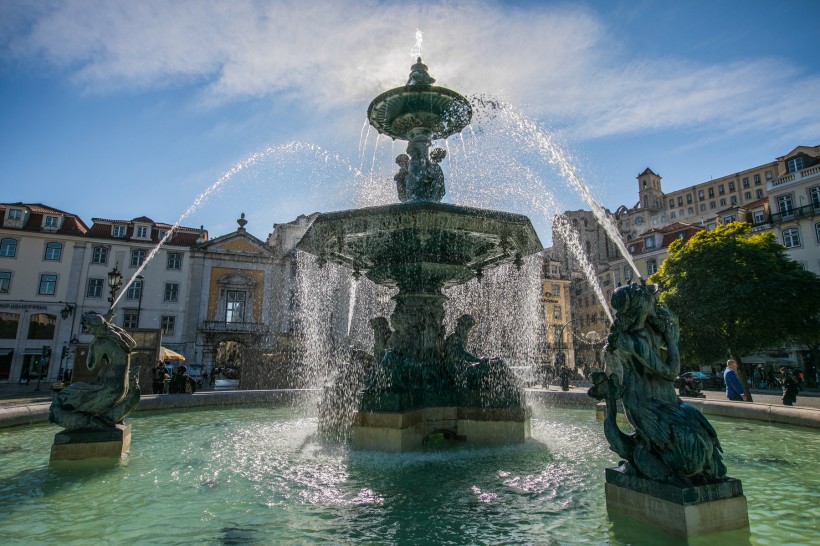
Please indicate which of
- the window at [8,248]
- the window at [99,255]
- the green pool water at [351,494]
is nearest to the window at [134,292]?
the window at [99,255]

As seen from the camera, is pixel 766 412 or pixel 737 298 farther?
pixel 737 298

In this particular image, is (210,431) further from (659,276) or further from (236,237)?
(236,237)

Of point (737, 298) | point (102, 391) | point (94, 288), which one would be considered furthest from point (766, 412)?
point (94, 288)

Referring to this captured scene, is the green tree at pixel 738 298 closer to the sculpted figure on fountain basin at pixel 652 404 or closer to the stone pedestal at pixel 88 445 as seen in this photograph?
the sculpted figure on fountain basin at pixel 652 404

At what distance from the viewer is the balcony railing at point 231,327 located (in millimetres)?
39562

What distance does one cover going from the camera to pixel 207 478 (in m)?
4.70

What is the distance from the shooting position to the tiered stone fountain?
668cm

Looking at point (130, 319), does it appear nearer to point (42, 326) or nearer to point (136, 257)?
point (136, 257)

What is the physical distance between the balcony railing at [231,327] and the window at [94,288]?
8.43 metres

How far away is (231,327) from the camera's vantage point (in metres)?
40.0

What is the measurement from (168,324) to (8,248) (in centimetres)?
1304

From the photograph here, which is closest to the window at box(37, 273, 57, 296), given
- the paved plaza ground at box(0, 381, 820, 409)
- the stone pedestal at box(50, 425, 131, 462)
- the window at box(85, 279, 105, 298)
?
the window at box(85, 279, 105, 298)

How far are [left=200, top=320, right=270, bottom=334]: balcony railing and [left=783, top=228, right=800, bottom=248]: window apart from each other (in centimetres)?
4278

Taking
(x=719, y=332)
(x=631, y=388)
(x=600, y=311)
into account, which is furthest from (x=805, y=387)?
(x=631, y=388)
